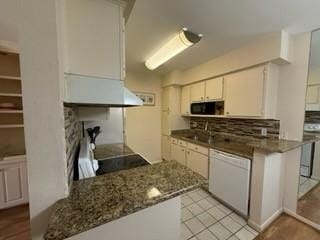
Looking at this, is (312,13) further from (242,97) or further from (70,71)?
(70,71)

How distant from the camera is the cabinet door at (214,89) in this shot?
8.58 feet

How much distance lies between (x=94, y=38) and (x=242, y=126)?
2.58 meters

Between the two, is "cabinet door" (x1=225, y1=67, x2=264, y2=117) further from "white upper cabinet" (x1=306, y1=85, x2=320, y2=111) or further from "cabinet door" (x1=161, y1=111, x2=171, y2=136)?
"cabinet door" (x1=161, y1=111, x2=171, y2=136)

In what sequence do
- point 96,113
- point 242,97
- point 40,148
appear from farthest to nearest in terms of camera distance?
point 242,97 < point 96,113 < point 40,148

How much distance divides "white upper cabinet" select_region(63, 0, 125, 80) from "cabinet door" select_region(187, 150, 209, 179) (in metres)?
2.09

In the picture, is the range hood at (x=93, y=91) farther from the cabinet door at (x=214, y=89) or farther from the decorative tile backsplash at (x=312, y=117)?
the decorative tile backsplash at (x=312, y=117)

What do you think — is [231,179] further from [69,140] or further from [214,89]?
[69,140]

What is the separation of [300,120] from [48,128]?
256 centimetres

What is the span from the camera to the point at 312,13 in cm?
147

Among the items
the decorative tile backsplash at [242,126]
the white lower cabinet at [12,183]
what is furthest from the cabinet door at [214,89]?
the white lower cabinet at [12,183]

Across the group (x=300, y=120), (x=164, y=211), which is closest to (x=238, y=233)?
(x=164, y=211)

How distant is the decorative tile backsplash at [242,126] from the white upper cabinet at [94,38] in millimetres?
2253

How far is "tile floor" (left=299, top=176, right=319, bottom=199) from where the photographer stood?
2012mm

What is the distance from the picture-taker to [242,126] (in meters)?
2.66
